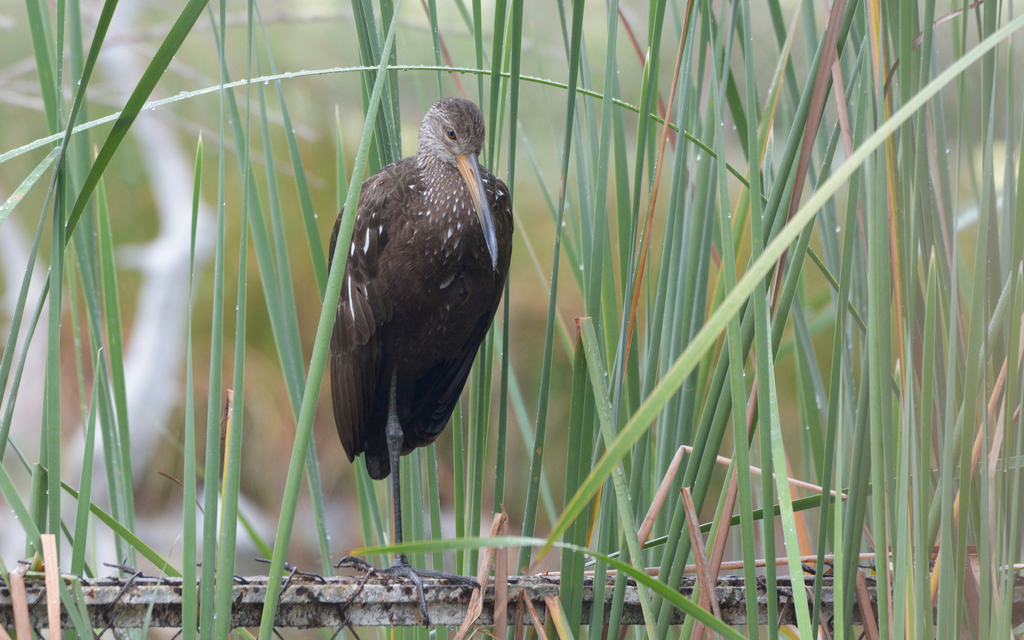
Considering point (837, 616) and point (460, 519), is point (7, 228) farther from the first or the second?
point (837, 616)

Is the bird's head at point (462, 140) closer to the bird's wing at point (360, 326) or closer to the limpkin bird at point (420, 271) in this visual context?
the limpkin bird at point (420, 271)

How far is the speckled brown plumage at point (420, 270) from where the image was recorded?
37.9 inches

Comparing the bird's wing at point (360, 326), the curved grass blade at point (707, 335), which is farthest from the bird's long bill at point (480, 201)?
the curved grass blade at point (707, 335)

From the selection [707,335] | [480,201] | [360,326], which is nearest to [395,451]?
[360,326]

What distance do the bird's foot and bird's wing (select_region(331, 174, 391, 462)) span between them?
5.9 inches

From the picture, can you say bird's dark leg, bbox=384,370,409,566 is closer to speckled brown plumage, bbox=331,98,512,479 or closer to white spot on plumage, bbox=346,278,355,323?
speckled brown plumage, bbox=331,98,512,479

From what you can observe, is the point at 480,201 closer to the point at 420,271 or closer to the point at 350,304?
the point at 420,271

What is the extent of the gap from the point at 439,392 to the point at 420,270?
0.26m

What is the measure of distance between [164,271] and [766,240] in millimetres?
3243

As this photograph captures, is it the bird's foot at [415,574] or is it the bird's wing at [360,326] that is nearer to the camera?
the bird's foot at [415,574]

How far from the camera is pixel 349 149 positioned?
11.6ft

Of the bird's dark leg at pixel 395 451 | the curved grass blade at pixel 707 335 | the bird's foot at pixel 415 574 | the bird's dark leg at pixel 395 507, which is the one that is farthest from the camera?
the bird's dark leg at pixel 395 451

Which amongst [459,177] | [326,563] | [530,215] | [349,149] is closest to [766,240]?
[459,177]

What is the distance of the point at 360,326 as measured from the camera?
1011 mm
